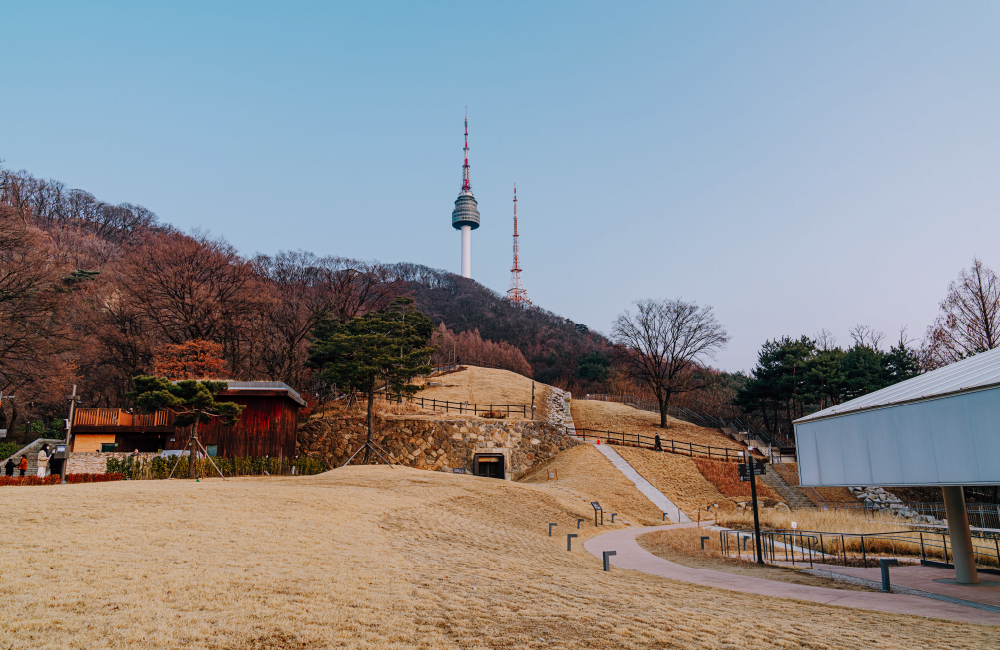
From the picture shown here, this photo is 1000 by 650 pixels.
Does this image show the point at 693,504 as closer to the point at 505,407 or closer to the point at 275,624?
the point at 505,407

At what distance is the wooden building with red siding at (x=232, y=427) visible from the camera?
96.4 feet

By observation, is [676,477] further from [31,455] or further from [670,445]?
[31,455]

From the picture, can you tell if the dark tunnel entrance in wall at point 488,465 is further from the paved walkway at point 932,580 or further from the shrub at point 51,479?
the paved walkway at point 932,580

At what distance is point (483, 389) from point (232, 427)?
24.2 meters

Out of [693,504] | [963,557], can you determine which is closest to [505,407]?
[693,504]

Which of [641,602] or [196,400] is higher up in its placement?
[196,400]

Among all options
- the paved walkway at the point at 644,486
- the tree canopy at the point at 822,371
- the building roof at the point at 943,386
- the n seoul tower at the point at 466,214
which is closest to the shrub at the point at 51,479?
the paved walkway at the point at 644,486

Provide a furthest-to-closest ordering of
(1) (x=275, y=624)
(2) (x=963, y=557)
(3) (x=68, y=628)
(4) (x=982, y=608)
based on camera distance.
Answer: (2) (x=963, y=557), (4) (x=982, y=608), (1) (x=275, y=624), (3) (x=68, y=628)

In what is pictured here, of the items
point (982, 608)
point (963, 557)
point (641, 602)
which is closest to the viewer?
point (641, 602)

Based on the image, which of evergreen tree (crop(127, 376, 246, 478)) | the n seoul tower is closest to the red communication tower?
the n seoul tower

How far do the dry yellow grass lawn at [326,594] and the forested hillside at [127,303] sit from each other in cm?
2353

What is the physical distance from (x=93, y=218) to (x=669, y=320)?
67422 mm

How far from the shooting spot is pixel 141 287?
128 feet

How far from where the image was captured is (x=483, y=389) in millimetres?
50219
